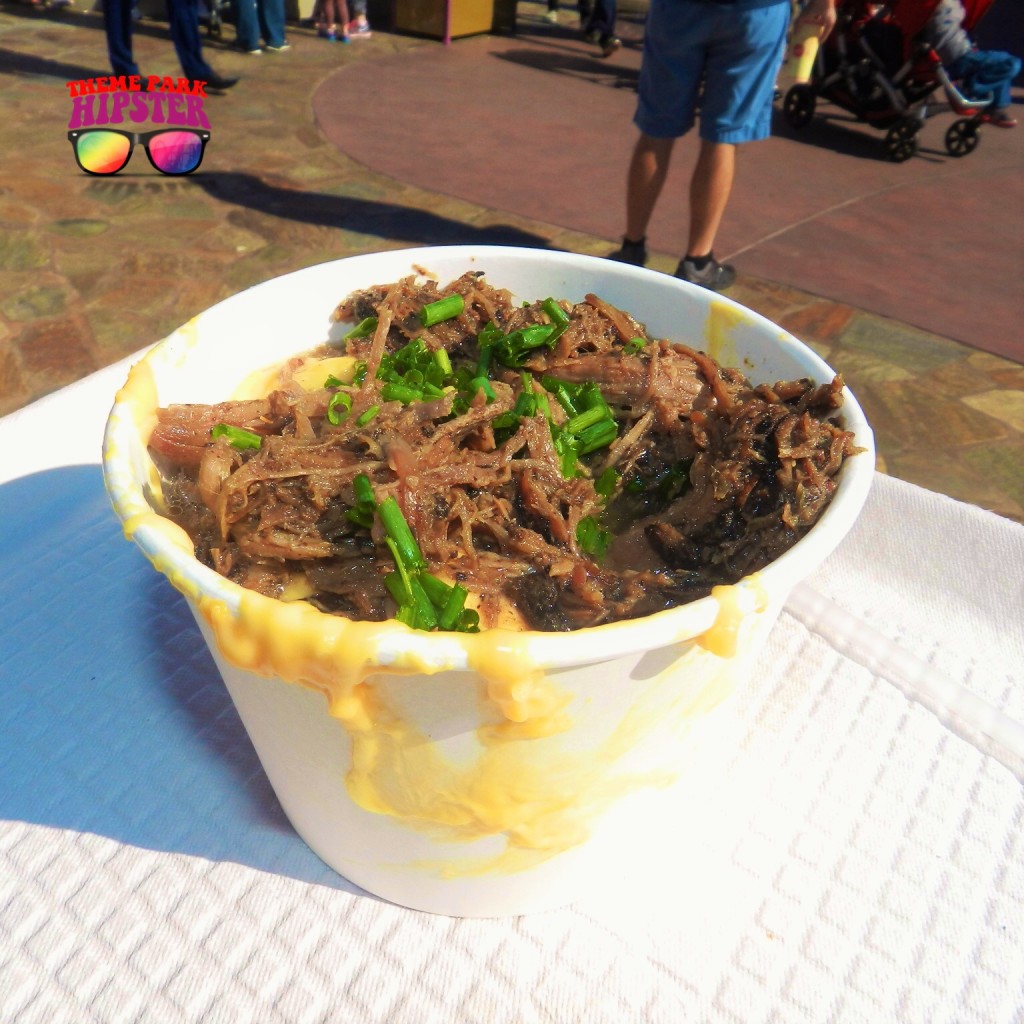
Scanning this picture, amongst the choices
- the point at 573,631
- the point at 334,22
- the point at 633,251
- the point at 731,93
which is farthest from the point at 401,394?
the point at 334,22

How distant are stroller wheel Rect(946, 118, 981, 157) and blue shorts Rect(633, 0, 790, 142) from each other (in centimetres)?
406

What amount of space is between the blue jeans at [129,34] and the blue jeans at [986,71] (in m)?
6.03

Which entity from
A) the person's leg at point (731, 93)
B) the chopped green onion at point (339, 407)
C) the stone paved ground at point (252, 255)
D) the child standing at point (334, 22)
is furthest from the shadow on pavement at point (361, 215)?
the child standing at point (334, 22)

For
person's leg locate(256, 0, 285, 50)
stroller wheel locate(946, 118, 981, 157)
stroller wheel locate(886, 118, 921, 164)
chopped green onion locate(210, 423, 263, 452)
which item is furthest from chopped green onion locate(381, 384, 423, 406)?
person's leg locate(256, 0, 285, 50)

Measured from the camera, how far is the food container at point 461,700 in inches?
41.6

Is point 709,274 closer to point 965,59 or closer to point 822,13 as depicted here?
point 822,13

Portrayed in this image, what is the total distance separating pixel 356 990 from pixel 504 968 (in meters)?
0.25

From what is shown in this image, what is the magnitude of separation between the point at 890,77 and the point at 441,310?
22.0 feet

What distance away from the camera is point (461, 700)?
1.10 meters

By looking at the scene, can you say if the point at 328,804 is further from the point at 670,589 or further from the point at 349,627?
the point at 670,589

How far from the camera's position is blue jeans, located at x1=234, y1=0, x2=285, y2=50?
818 centimetres

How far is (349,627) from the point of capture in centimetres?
104

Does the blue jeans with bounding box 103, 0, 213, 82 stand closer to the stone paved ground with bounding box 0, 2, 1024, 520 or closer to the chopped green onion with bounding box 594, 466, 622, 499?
the stone paved ground with bounding box 0, 2, 1024, 520

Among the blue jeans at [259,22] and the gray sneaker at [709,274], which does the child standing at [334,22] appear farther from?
the gray sneaker at [709,274]
